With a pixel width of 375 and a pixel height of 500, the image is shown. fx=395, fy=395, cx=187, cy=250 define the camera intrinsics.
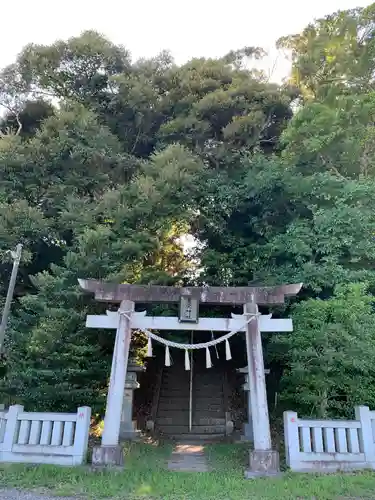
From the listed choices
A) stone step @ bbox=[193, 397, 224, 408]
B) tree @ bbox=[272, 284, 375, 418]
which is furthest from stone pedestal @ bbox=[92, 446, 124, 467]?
stone step @ bbox=[193, 397, 224, 408]

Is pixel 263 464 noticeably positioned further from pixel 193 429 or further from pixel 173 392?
pixel 173 392

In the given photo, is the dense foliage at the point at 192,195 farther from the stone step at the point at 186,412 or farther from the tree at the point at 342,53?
the stone step at the point at 186,412

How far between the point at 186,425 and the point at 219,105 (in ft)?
39.1

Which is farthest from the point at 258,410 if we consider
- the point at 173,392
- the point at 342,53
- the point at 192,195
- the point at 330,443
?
the point at 342,53

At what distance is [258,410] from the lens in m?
7.64

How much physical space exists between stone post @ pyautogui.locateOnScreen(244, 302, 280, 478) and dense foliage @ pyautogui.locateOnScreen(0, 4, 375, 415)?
1210mm

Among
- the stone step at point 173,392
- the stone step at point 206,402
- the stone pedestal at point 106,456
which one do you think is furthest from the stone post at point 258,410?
the stone step at point 173,392

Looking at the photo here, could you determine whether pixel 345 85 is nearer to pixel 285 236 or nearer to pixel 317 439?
pixel 285 236

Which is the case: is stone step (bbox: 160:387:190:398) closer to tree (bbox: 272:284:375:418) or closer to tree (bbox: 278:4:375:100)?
tree (bbox: 272:284:375:418)

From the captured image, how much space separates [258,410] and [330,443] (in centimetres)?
142

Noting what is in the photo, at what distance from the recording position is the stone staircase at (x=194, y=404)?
11602mm

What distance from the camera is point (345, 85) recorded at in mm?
13430

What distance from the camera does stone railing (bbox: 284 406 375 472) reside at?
7.20 m

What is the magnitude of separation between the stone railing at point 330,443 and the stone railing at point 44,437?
386 centimetres
